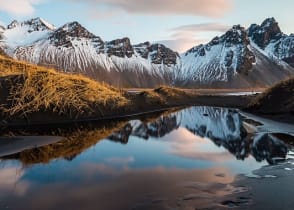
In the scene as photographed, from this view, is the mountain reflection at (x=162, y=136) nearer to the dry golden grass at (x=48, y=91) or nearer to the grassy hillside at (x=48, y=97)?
the grassy hillside at (x=48, y=97)

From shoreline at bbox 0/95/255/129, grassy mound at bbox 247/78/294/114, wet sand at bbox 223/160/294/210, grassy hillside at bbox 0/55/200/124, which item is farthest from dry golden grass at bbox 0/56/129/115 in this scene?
wet sand at bbox 223/160/294/210

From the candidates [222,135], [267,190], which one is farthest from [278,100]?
[267,190]

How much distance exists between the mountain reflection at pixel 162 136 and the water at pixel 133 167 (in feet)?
0.23

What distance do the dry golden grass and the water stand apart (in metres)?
6.23

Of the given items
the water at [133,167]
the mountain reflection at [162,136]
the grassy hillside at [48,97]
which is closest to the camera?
the water at [133,167]

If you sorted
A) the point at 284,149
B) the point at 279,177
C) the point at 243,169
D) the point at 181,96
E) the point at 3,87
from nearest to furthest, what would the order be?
the point at 279,177 < the point at 243,169 < the point at 284,149 < the point at 3,87 < the point at 181,96

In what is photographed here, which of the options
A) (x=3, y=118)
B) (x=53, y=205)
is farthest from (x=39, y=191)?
(x=3, y=118)

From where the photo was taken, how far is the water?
62.4ft

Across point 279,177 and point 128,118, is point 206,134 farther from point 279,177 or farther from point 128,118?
point 279,177

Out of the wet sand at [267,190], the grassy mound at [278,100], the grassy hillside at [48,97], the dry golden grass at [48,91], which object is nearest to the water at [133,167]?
the wet sand at [267,190]

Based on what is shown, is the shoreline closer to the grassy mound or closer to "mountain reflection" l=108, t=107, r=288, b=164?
"mountain reflection" l=108, t=107, r=288, b=164

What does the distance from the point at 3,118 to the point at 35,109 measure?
3.73 m

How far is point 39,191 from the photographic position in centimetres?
2058

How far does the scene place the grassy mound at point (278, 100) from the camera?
55547 millimetres
